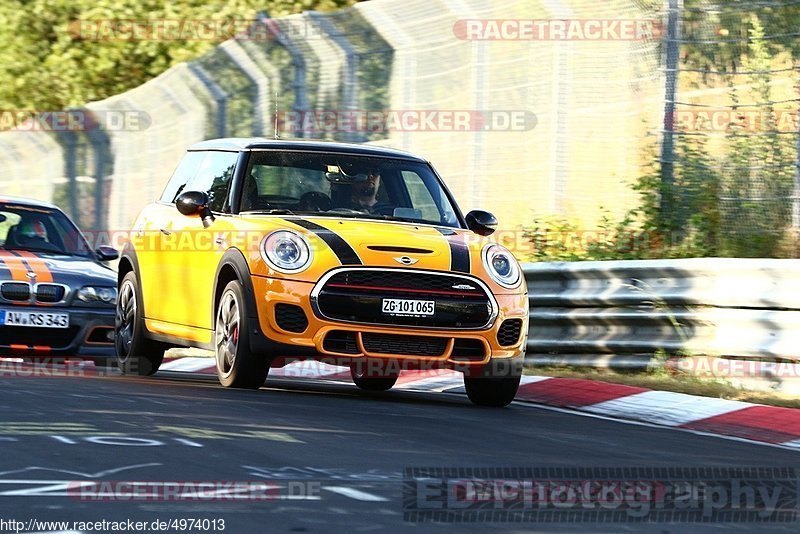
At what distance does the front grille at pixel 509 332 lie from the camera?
9656mm

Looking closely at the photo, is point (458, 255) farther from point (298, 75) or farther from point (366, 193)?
point (298, 75)

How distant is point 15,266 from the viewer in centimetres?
1215

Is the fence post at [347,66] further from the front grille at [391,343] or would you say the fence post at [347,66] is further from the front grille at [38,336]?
the front grille at [391,343]

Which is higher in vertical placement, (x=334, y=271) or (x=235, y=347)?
(x=334, y=271)

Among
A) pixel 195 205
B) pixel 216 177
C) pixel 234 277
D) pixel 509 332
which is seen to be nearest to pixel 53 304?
pixel 216 177

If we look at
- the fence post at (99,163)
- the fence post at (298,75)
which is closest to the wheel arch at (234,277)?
the fence post at (298,75)

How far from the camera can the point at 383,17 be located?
16.0 meters

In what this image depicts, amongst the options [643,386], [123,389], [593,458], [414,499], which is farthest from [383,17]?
[414,499]

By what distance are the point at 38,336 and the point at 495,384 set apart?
3885 millimetres

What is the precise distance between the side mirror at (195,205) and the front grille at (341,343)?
148cm

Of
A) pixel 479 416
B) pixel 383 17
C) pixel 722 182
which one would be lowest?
pixel 479 416

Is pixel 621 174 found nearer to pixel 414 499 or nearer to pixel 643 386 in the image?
pixel 643 386

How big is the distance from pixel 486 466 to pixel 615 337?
5367mm

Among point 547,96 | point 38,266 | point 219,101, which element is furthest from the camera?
point 219,101
